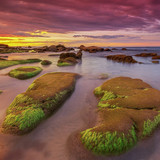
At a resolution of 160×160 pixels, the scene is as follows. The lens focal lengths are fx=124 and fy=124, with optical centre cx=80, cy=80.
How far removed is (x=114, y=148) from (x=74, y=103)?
4.93 m

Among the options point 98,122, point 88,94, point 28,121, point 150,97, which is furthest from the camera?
point 88,94

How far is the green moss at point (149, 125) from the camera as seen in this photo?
19.3 ft

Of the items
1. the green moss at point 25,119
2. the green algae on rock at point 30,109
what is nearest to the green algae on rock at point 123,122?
the green moss at point 25,119

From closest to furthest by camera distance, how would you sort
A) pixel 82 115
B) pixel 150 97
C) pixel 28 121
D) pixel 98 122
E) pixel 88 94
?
pixel 28 121, pixel 98 122, pixel 82 115, pixel 150 97, pixel 88 94

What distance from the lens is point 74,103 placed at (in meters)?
9.51

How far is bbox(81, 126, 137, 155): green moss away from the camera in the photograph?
5.02 metres

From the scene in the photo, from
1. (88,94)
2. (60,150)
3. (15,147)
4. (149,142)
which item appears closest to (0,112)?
(15,147)

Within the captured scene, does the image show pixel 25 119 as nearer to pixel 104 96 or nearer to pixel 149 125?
pixel 104 96

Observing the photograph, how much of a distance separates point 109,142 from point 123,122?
1332 mm

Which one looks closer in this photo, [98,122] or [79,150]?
[79,150]

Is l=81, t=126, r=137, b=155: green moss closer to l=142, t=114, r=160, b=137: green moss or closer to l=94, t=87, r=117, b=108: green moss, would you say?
l=142, t=114, r=160, b=137: green moss

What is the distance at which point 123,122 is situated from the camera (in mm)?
5938

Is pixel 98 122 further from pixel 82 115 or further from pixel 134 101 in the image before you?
pixel 134 101

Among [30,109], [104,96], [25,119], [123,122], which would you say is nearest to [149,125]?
[123,122]
